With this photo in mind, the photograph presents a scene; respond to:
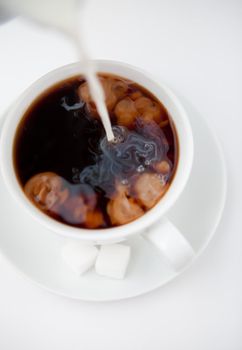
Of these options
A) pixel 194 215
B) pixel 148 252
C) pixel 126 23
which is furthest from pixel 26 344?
pixel 126 23

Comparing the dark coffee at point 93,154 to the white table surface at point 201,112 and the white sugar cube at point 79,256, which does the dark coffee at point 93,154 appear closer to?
the white sugar cube at point 79,256

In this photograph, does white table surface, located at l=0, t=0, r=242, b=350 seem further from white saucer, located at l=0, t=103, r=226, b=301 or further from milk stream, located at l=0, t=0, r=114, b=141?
milk stream, located at l=0, t=0, r=114, b=141

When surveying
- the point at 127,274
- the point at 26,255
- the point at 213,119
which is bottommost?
the point at 127,274

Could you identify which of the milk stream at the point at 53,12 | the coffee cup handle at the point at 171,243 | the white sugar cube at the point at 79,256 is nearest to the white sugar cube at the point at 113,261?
the white sugar cube at the point at 79,256

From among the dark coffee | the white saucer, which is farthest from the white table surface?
the dark coffee

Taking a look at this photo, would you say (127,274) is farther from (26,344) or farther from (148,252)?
→ (26,344)

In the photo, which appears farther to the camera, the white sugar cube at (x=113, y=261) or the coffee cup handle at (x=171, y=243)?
the white sugar cube at (x=113, y=261)
